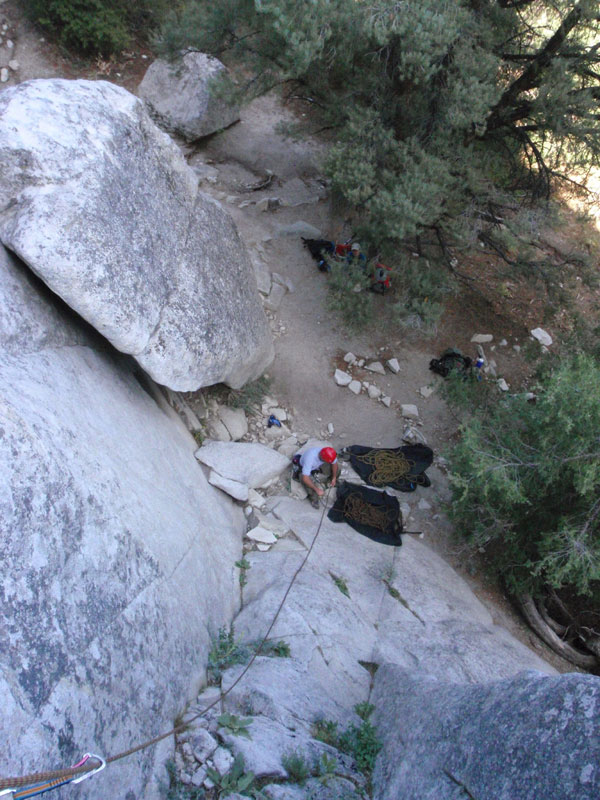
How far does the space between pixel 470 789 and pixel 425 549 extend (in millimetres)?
4379

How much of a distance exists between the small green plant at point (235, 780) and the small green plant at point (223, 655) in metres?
0.88

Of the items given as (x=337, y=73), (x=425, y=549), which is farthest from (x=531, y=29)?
(x=425, y=549)

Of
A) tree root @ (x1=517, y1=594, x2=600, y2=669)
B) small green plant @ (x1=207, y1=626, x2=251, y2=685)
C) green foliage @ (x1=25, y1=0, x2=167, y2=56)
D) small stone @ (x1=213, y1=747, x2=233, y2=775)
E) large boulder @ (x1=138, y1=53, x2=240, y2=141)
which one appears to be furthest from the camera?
green foliage @ (x1=25, y1=0, x2=167, y2=56)

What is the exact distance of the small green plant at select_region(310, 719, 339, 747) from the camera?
3719 millimetres

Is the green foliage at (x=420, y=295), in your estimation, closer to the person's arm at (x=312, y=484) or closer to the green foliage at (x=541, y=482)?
the green foliage at (x=541, y=482)

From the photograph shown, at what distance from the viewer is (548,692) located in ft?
8.66

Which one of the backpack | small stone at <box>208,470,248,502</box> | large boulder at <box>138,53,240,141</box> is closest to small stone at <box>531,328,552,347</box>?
the backpack

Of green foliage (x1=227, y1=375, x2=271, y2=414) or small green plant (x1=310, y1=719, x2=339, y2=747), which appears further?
green foliage (x1=227, y1=375, x2=271, y2=414)

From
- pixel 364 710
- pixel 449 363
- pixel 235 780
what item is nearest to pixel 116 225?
pixel 235 780

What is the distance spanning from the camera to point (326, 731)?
379cm

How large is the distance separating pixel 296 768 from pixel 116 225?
433 cm

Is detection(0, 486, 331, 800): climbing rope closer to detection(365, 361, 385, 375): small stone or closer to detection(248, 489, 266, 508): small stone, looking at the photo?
detection(248, 489, 266, 508): small stone

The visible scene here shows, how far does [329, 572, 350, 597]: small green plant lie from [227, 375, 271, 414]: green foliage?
286 cm

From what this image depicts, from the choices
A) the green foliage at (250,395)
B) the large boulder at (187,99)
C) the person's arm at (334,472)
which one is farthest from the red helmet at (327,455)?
the large boulder at (187,99)
